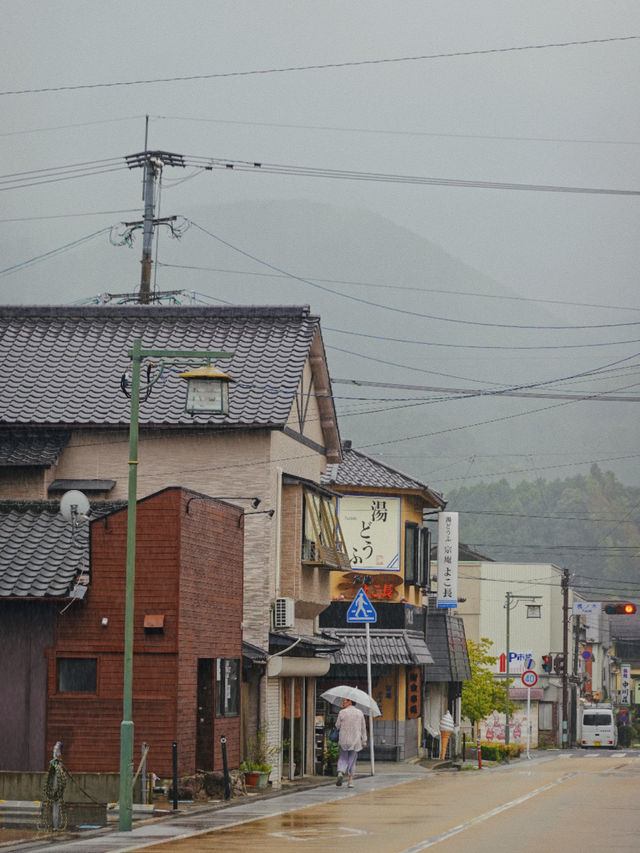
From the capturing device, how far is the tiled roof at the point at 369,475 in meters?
48.7

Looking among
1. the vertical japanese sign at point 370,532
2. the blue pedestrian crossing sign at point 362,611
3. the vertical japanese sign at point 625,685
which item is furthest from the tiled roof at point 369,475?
the vertical japanese sign at point 625,685

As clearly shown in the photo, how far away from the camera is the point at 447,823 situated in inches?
797

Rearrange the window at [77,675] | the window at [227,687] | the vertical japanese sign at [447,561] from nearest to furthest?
the window at [77,675]
the window at [227,687]
the vertical japanese sign at [447,561]

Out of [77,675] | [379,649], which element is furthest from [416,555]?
[77,675]

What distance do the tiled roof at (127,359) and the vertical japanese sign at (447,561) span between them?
16585 millimetres

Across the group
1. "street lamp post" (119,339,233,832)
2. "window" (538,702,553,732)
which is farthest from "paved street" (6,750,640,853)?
"window" (538,702,553,732)

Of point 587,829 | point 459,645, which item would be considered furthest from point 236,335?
point 459,645

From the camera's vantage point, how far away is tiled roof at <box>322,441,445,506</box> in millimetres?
48688

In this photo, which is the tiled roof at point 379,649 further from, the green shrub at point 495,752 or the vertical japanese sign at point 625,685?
the vertical japanese sign at point 625,685

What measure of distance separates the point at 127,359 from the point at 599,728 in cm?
5761

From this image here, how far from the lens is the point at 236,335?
1428 inches

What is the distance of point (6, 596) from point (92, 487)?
9.81m

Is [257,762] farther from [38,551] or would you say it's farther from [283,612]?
[38,551]

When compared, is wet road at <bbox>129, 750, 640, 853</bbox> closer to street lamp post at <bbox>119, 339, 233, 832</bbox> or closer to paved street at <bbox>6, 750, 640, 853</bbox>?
paved street at <bbox>6, 750, 640, 853</bbox>
